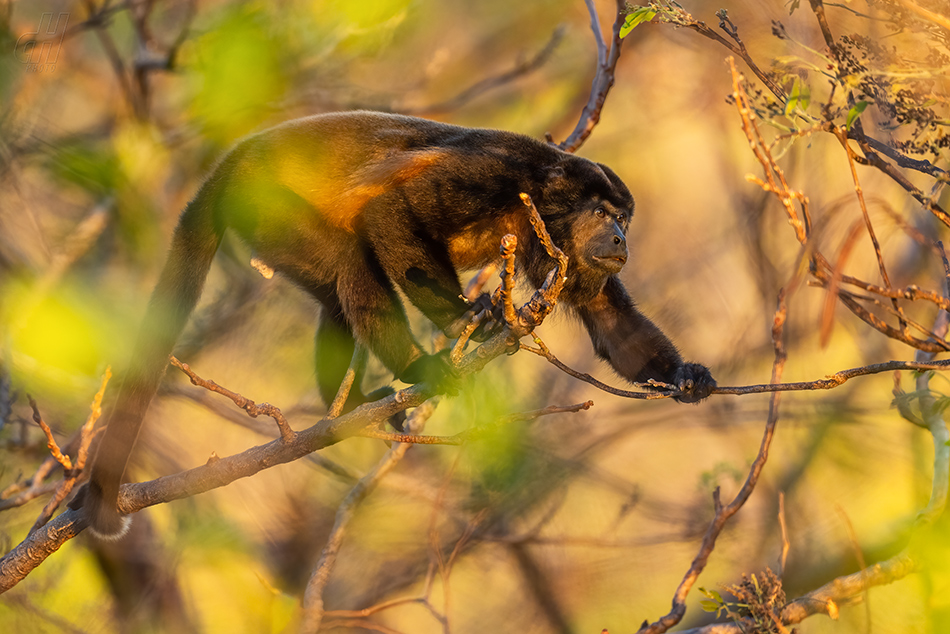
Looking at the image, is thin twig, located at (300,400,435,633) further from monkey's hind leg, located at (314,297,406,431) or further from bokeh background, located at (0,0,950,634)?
bokeh background, located at (0,0,950,634)

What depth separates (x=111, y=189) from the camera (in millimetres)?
4480

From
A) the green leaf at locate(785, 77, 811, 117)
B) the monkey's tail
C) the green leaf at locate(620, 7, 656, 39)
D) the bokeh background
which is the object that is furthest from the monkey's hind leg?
the green leaf at locate(785, 77, 811, 117)

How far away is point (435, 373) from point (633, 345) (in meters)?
0.97

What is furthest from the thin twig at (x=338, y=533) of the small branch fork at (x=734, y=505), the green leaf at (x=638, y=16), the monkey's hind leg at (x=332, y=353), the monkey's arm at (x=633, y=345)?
the green leaf at (x=638, y=16)

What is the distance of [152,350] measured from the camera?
107 inches

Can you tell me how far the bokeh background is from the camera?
4.89m

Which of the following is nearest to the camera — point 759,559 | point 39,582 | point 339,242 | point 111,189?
point 339,242

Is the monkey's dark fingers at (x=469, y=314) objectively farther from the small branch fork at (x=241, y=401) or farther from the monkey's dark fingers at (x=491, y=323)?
the small branch fork at (x=241, y=401)

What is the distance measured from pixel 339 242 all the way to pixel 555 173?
3.00ft

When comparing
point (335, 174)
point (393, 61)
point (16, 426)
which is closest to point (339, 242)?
point (335, 174)

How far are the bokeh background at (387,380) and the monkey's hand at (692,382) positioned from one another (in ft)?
5.18

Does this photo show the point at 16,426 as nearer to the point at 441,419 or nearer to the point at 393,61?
the point at 441,419

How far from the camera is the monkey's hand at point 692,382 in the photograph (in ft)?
8.98

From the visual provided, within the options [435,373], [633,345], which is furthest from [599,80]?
[435,373]
